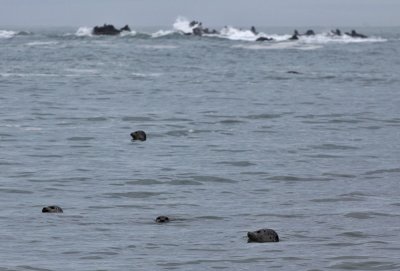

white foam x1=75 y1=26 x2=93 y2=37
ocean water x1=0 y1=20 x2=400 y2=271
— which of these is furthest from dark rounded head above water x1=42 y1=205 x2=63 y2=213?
white foam x1=75 y1=26 x2=93 y2=37

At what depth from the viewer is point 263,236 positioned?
1427cm

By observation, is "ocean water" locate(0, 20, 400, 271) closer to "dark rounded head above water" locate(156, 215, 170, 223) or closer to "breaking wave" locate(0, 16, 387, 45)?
"dark rounded head above water" locate(156, 215, 170, 223)

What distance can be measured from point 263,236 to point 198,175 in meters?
6.05

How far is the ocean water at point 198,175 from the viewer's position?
13711 mm

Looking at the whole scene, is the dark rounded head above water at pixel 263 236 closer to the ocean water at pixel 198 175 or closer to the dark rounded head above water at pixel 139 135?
the ocean water at pixel 198 175

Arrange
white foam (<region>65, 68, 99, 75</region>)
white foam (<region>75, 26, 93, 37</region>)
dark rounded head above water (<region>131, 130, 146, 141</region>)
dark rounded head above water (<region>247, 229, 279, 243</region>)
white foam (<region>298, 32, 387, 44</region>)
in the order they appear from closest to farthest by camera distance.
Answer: dark rounded head above water (<region>247, 229, 279, 243</region>), dark rounded head above water (<region>131, 130, 146, 141</region>), white foam (<region>65, 68, 99, 75</region>), white foam (<region>298, 32, 387, 44</region>), white foam (<region>75, 26, 93, 37</region>)

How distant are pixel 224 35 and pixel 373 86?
79406 millimetres

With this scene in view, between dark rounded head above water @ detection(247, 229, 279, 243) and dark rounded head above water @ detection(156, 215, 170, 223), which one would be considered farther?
dark rounded head above water @ detection(156, 215, 170, 223)

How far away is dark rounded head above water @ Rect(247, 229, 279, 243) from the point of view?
14.2 metres

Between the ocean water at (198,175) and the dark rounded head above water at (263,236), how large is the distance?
0.31ft

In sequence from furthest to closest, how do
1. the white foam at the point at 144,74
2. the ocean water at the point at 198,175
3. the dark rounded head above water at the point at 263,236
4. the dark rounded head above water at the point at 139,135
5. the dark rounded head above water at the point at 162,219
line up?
the white foam at the point at 144,74 < the dark rounded head above water at the point at 139,135 < the dark rounded head above water at the point at 162,219 < the dark rounded head above water at the point at 263,236 < the ocean water at the point at 198,175

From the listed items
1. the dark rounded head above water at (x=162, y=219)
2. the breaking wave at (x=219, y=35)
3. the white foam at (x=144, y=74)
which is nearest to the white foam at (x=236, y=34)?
the breaking wave at (x=219, y=35)

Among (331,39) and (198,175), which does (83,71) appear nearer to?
(198,175)

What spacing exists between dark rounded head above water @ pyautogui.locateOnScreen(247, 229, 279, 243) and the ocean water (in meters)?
0.10
